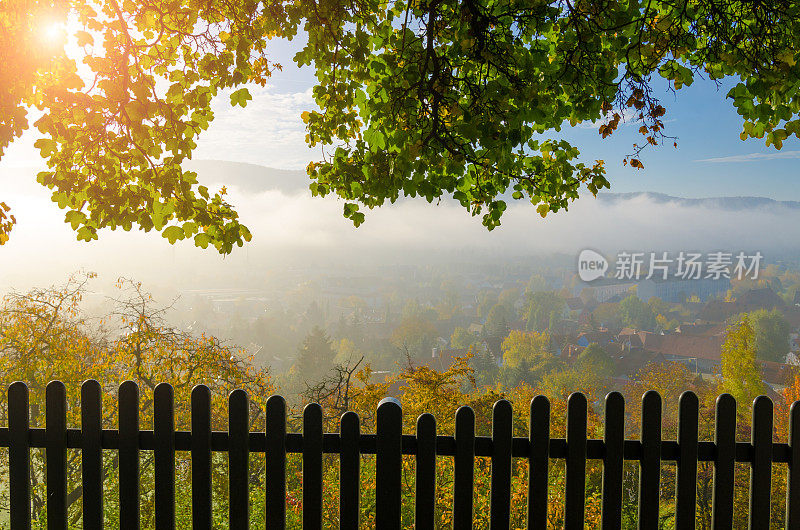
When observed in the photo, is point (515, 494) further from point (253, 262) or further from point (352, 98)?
point (253, 262)

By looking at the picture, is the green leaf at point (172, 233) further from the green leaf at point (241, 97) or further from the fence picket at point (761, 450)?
the fence picket at point (761, 450)

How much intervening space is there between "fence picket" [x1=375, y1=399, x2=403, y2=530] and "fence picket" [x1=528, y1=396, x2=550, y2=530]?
765 mm

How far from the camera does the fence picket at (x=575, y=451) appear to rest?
10.9 ft

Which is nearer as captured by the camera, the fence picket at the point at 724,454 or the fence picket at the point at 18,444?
the fence picket at the point at 724,454

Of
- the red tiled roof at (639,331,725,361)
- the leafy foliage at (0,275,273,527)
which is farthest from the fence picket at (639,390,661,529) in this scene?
the red tiled roof at (639,331,725,361)

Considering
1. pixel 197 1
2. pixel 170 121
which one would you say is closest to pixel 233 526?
pixel 170 121

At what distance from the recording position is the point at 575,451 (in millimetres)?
3357

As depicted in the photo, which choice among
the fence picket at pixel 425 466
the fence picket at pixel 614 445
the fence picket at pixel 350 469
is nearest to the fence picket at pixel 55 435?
the fence picket at pixel 350 469

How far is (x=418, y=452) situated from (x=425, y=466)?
0.29ft

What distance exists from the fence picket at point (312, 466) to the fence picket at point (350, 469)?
14cm

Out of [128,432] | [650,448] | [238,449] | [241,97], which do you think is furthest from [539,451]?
[241,97]

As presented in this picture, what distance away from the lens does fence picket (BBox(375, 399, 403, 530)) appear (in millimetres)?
3311

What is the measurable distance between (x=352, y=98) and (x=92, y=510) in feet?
12.9

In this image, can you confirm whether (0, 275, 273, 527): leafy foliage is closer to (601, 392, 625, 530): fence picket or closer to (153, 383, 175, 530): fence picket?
(153, 383, 175, 530): fence picket
